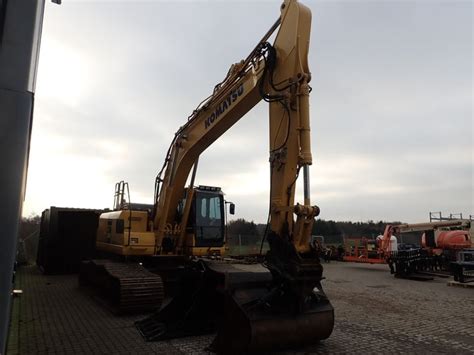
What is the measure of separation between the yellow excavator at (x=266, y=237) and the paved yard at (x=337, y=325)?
0.41 metres

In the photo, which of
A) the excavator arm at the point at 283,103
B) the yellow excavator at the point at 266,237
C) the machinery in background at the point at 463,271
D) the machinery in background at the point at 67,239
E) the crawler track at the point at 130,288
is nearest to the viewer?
the yellow excavator at the point at 266,237

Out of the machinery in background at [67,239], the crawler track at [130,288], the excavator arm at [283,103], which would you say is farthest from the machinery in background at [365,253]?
the excavator arm at [283,103]

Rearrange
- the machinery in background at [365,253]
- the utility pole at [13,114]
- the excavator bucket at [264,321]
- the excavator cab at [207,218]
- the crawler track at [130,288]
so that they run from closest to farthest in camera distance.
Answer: the utility pole at [13,114], the excavator bucket at [264,321], the crawler track at [130,288], the excavator cab at [207,218], the machinery in background at [365,253]

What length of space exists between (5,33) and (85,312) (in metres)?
7.08

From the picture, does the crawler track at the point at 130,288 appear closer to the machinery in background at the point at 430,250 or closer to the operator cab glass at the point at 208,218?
the operator cab glass at the point at 208,218

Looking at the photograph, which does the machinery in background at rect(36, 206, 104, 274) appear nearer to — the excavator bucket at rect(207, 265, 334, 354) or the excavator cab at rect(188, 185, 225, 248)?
the excavator cab at rect(188, 185, 225, 248)

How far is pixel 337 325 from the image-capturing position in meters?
6.72

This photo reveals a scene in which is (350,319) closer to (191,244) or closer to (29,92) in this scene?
(191,244)

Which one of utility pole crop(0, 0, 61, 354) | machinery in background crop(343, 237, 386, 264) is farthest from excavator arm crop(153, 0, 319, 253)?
machinery in background crop(343, 237, 386, 264)

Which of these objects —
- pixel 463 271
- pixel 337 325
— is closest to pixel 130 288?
pixel 337 325

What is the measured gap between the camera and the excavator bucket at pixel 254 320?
4.75 m

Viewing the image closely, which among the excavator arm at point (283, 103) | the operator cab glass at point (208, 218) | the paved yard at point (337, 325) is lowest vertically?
the paved yard at point (337, 325)

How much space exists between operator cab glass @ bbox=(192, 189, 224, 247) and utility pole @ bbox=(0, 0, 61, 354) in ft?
26.3

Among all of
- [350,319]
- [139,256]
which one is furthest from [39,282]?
[350,319]
